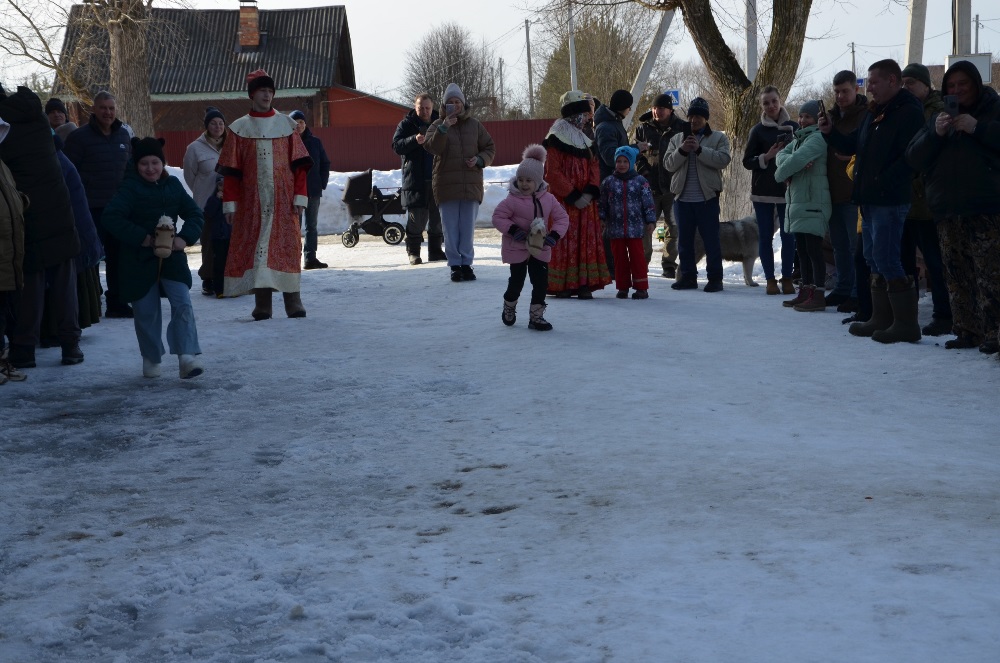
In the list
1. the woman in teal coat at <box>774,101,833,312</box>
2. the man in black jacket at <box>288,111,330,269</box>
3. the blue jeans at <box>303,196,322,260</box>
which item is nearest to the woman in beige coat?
the man in black jacket at <box>288,111,330,269</box>

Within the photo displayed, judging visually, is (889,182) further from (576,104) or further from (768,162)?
(576,104)

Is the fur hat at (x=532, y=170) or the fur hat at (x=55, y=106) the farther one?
the fur hat at (x=55, y=106)

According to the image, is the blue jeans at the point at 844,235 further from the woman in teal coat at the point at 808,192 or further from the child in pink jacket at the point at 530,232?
the child in pink jacket at the point at 530,232

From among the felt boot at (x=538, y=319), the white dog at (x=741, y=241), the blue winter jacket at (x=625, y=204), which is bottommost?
the felt boot at (x=538, y=319)

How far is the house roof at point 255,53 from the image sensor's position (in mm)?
46344

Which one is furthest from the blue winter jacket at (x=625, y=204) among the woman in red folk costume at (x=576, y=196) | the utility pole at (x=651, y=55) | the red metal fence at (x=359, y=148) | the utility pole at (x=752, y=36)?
the red metal fence at (x=359, y=148)

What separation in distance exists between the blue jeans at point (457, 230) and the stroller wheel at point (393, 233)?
670 centimetres

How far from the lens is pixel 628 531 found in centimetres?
404

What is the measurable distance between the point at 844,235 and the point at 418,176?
5806mm

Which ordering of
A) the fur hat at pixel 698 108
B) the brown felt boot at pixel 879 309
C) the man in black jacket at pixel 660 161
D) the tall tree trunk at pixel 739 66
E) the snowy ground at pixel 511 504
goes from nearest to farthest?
the snowy ground at pixel 511 504 → the brown felt boot at pixel 879 309 → the fur hat at pixel 698 108 → the man in black jacket at pixel 660 161 → the tall tree trunk at pixel 739 66

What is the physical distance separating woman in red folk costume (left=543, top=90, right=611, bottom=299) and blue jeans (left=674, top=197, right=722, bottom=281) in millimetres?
1212

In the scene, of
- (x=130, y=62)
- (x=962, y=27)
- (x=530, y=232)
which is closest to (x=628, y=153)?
(x=530, y=232)

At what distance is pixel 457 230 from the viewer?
40.0 ft

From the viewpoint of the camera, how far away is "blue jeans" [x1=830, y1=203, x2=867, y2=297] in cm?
977
